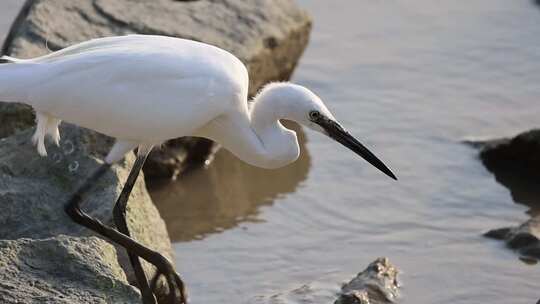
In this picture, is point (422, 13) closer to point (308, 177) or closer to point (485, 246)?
point (308, 177)

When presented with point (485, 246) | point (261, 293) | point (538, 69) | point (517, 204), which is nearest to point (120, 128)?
point (261, 293)

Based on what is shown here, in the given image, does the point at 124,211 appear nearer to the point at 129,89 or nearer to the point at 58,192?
the point at 58,192

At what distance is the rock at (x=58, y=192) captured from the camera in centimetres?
555

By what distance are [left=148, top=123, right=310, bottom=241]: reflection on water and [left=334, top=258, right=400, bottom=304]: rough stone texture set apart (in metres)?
1.20

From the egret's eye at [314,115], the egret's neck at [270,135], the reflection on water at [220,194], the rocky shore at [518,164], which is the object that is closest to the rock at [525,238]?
the rocky shore at [518,164]

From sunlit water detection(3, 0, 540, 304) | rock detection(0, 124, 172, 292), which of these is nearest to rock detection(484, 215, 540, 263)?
sunlit water detection(3, 0, 540, 304)

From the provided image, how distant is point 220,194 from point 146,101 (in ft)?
7.81

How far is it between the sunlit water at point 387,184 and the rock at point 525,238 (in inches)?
2.6

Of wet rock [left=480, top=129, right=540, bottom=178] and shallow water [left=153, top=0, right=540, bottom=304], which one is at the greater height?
wet rock [left=480, top=129, right=540, bottom=178]

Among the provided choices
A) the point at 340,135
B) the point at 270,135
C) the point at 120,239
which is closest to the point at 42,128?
the point at 120,239

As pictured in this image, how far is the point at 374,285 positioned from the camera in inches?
245

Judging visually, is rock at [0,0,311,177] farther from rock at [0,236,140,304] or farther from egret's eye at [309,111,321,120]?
rock at [0,236,140,304]

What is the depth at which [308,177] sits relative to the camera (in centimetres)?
795

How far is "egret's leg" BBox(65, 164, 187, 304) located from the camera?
5.43 metres
